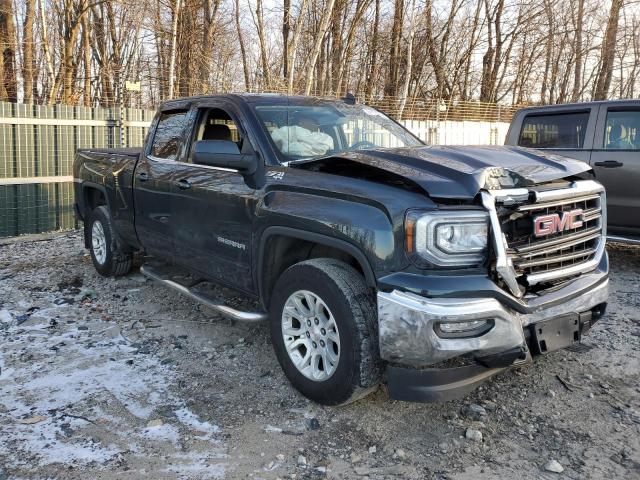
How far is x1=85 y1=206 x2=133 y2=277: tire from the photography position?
6.09 metres

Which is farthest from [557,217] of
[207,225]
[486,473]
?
[207,225]

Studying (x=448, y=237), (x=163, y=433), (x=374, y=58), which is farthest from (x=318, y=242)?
(x=374, y=58)

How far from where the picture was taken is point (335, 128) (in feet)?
14.3

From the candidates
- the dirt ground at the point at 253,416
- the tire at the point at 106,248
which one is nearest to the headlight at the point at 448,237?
the dirt ground at the point at 253,416

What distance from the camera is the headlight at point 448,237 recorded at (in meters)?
2.77

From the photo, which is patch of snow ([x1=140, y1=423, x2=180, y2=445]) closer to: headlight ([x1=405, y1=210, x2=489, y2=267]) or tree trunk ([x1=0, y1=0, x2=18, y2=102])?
headlight ([x1=405, y1=210, x2=489, y2=267])

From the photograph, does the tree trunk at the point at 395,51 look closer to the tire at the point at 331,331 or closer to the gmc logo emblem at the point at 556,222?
the gmc logo emblem at the point at 556,222

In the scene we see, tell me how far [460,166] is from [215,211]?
190 cm

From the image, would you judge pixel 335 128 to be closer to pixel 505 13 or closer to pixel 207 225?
pixel 207 225

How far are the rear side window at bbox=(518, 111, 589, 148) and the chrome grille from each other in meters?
3.73

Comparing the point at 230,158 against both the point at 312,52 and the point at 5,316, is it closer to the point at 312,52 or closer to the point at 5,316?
the point at 5,316

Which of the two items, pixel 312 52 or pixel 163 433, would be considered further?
pixel 312 52

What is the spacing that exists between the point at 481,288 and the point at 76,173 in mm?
5617

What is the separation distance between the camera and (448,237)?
280 centimetres
